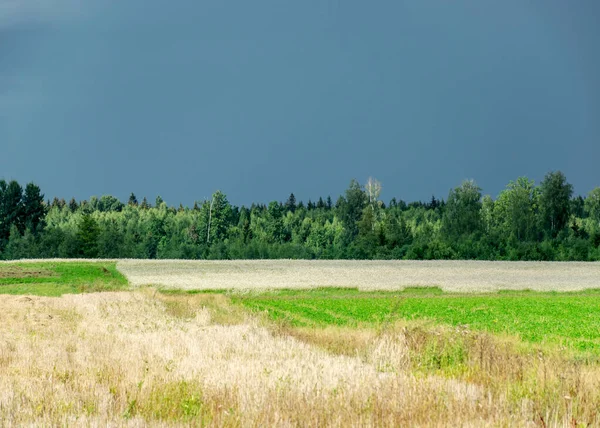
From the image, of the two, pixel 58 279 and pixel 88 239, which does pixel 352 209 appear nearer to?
pixel 88 239

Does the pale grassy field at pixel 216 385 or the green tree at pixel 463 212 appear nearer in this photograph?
the pale grassy field at pixel 216 385

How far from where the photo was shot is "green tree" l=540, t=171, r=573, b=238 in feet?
381

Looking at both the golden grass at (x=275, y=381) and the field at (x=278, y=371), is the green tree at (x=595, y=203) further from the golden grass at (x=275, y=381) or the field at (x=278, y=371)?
the golden grass at (x=275, y=381)

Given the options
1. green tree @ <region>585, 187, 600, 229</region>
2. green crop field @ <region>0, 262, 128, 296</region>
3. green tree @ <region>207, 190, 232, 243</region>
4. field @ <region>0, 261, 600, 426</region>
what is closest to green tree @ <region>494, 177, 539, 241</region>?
green tree @ <region>585, 187, 600, 229</region>

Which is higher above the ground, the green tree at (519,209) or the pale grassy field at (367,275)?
the green tree at (519,209)

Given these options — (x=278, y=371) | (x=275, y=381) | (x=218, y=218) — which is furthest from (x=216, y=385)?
(x=218, y=218)

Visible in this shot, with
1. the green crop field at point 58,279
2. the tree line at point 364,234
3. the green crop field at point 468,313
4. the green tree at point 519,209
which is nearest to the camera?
the green crop field at point 468,313

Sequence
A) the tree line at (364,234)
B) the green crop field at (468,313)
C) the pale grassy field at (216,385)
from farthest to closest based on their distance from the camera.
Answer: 1. the tree line at (364,234)
2. the green crop field at (468,313)
3. the pale grassy field at (216,385)

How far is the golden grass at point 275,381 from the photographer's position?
369 inches

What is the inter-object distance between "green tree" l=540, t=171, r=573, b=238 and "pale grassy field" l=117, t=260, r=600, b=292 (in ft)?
135

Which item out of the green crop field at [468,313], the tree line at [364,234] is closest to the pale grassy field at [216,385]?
the green crop field at [468,313]

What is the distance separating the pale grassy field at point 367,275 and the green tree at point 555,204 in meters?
41.2

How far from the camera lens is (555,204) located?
116m

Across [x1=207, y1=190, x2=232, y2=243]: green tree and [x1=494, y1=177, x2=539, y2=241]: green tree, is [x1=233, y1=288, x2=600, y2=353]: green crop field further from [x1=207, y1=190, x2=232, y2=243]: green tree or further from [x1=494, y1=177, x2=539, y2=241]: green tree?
[x1=207, y1=190, x2=232, y2=243]: green tree
